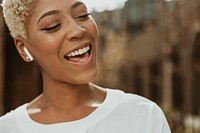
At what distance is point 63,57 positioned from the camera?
1.54 m

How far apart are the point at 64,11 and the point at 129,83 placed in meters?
10.4

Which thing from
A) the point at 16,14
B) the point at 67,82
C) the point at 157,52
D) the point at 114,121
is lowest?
the point at 157,52

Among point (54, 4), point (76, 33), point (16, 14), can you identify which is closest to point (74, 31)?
point (76, 33)

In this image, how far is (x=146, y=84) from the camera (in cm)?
1208

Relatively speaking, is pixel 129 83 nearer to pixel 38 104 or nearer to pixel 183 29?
pixel 183 29

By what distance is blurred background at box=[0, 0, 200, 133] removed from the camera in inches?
194

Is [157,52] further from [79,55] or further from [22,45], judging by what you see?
[79,55]

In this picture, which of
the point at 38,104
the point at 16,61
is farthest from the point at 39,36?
the point at 16,61

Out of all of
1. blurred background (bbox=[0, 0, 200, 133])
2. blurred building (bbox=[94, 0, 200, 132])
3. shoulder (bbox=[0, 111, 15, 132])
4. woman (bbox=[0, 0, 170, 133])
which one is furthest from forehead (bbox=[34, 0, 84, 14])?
blurred building (bbox=[94, 0, 200, 132])

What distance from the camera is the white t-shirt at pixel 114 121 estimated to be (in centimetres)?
158

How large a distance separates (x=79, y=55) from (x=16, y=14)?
27 centimetres

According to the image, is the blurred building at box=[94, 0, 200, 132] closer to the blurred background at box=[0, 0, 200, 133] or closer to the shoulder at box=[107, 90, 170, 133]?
the blurred background at box=[0, 0, 200, 133]

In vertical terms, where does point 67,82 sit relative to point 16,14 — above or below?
below

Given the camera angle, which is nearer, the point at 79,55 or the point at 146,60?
the point at 79,55
